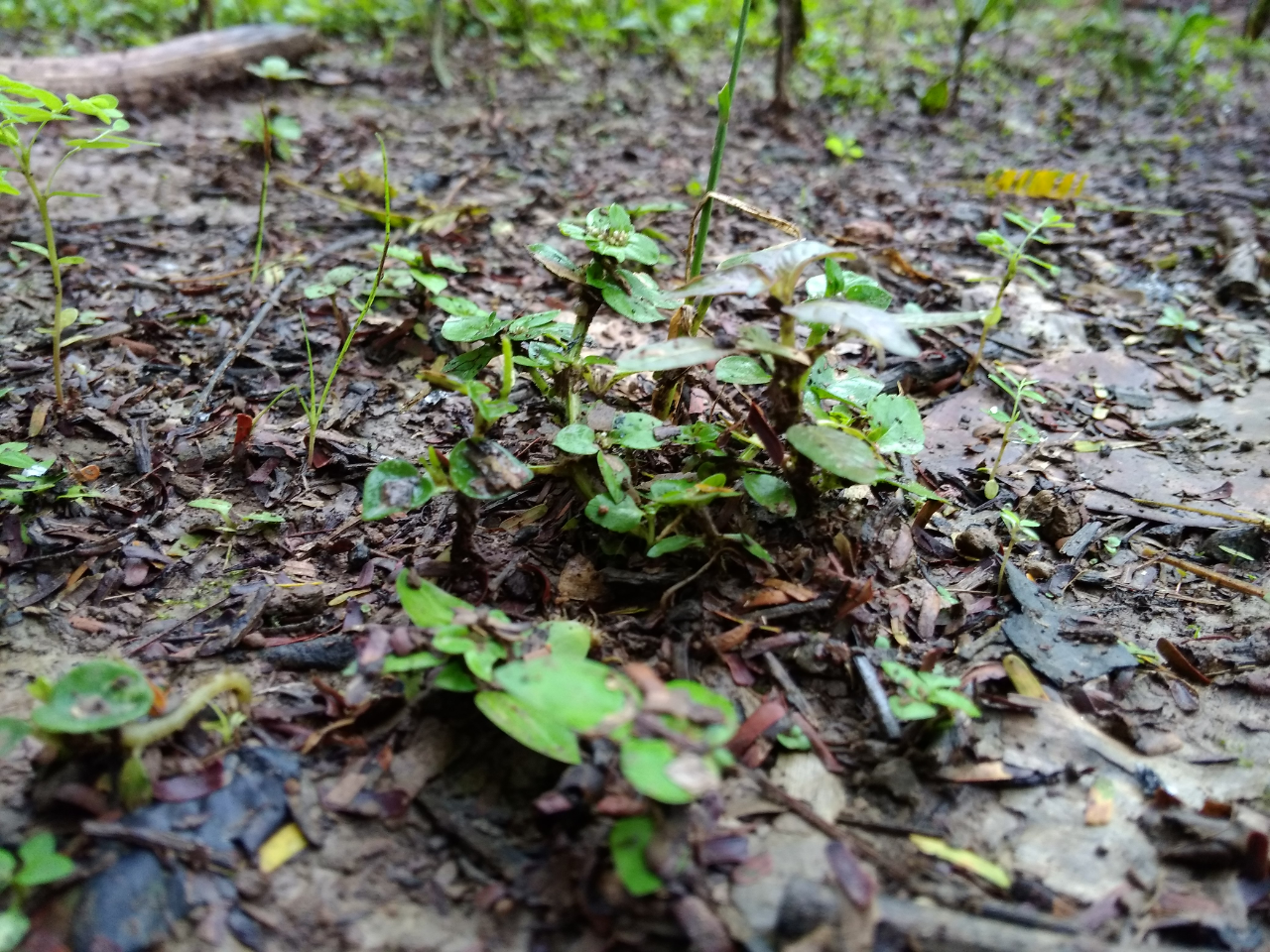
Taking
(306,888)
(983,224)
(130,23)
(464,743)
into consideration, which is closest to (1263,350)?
(983,224)

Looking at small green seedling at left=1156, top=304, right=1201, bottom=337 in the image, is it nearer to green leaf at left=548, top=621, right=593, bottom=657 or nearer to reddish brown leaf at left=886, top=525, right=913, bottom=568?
reddish brown leaf at left=886, top=525, right=913, bottom=568

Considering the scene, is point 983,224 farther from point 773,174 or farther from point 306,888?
point 306,888

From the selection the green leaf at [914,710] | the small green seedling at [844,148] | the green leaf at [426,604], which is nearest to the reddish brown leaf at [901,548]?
the green leaf at [914,710]

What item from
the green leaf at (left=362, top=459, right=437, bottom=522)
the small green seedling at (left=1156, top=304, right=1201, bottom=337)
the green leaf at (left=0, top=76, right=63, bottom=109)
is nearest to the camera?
the green leaf at (left=362, top=459, right=437, bottom=522)

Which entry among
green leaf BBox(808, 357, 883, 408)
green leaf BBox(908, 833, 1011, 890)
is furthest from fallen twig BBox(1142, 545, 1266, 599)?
green leaf BBox(908, 833, 1011, 890)

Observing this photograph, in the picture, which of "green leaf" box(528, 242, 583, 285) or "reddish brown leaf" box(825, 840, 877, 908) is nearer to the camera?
"reddish brown leaf" box(825, 840, 877, 908)

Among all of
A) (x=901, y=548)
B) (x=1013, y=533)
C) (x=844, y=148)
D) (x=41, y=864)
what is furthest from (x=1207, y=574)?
(x=844, y=148)
